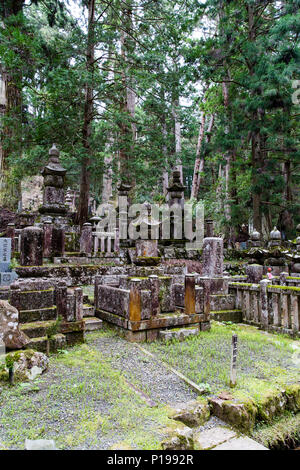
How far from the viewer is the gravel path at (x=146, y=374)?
349cm

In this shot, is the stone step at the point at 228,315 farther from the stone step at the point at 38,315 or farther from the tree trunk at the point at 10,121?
the tree trunk at the point at 10,121

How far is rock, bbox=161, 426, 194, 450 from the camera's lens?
2.46 m

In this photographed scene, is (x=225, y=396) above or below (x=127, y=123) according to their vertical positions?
below

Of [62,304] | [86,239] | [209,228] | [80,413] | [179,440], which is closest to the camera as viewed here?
[179,440]

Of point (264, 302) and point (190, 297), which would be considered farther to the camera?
point (264, 302)

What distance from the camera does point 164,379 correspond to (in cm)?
388

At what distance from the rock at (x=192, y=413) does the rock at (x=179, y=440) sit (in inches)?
10.1

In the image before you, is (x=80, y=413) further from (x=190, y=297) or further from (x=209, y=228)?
(x=209, y=228)

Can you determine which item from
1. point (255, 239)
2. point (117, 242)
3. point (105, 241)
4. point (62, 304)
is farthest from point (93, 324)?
point (255, 239)

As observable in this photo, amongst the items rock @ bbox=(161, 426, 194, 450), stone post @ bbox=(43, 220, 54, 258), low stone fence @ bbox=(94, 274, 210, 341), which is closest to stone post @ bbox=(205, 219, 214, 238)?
stone post @ bbox=(43, 220, 54, 258)

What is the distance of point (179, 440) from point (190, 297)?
3380 millimetres

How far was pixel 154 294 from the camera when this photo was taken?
18.1ft

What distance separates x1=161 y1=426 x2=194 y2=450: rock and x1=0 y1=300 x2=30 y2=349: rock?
7.16 ft
